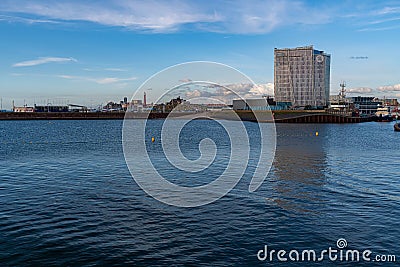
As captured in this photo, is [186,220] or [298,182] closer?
[186,220]

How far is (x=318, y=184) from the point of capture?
3164cm

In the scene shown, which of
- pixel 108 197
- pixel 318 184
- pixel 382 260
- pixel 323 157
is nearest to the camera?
pixel 382 260

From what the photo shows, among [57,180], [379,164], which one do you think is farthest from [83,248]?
[379,164]

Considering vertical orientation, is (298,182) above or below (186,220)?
above

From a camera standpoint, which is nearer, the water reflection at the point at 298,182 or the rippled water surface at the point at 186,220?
the rippled water surface at the point at 186,220

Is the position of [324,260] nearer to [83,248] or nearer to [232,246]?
[232,246]

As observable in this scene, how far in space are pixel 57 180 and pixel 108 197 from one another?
896 cm

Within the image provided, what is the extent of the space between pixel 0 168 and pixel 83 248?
28257 mm

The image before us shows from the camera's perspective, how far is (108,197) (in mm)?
26609

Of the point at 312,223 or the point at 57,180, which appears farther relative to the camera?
the point at 57,180

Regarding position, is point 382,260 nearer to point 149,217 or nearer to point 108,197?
point 149,217

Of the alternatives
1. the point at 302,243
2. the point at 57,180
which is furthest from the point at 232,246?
the point at 57,180

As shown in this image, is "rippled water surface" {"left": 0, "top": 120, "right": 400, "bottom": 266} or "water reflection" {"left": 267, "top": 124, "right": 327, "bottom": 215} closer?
"rippled water surface" {"left": 0, "top": 120, "right": 400, "bottom": 266}

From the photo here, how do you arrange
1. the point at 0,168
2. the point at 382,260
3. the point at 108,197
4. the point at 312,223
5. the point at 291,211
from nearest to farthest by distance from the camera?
the point at 382,260 → the point at 312,223 → the point at 291,211 → the point at 108,197 → the point at 0,168
